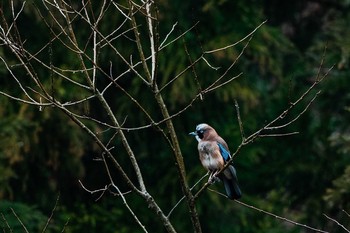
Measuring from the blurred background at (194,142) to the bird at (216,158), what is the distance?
3.80 m

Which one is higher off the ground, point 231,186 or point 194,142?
point 194,142

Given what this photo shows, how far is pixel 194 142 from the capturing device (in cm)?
1467

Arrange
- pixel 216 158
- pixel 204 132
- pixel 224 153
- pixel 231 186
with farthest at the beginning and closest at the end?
1. pixel 204 132
2. pixel 224 153
3. pixel 216 158
4. pixel 231 186

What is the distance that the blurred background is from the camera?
13539mm

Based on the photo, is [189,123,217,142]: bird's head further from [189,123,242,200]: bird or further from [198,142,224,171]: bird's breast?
[198,142,224,171]: bird's breast

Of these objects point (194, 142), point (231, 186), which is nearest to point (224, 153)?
point (231, 186)

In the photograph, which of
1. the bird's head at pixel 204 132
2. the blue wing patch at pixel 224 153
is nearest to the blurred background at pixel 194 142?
the bird's head at pixel 204 132

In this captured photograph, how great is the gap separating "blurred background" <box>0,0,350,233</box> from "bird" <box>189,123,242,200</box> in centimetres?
380

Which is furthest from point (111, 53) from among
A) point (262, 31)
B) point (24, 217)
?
point (24, 217)

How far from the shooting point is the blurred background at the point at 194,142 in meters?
13.5

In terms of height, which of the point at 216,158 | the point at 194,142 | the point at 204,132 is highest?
the point at 194,142

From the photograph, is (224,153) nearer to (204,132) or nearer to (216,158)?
(216,158)

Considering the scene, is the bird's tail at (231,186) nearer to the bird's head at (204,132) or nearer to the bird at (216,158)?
the bird at (216,158)

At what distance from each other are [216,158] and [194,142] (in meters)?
6.16
